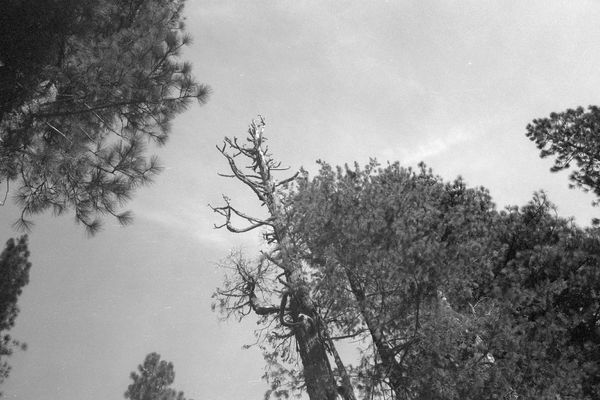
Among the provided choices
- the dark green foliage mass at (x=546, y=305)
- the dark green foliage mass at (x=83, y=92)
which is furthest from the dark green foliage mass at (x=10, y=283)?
the dark green foliage mass at (x=546, y=305)

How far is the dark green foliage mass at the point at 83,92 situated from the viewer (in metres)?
5.92

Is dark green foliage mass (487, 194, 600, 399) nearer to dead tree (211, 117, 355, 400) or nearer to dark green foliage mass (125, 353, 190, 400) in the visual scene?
dead tree (211, 117, 355, 400)

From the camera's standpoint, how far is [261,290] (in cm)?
919

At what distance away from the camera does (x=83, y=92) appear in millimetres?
6578

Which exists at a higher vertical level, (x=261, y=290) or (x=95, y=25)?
(x=95, y=25)

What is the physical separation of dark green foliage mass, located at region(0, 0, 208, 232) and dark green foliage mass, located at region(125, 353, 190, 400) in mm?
25183

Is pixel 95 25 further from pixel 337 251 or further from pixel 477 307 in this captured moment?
pixel 477 307

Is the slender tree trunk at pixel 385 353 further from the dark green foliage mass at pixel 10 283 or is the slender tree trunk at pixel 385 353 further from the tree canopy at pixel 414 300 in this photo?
the dark green foliage mass at pixel 10 283

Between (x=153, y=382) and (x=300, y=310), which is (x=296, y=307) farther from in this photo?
(x=153, y=382)

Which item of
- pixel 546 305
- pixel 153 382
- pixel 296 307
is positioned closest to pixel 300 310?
pixel 296 307

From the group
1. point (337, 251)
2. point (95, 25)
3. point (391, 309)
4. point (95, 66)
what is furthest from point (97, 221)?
point (391, 309)

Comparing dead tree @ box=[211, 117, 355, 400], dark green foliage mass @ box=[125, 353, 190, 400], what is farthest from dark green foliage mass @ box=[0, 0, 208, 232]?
dark green foliage mass @ box=[125, 353, 190, 400]

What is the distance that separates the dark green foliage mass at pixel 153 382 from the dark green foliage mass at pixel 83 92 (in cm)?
2518

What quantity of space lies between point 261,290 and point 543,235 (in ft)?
24.7
